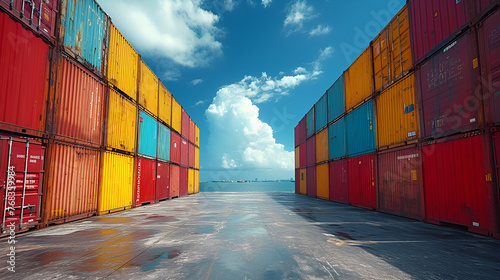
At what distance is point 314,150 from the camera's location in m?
28.8

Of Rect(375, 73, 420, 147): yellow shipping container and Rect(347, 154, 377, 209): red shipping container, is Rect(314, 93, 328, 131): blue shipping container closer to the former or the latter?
Rect(347, 154, 377, 209): red shipping container

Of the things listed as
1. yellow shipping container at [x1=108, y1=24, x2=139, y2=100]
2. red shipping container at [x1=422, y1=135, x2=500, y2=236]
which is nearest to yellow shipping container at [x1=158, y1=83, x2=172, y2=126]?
yellow shipping container at [x1=108, y1=24, x2=139, y2=100]

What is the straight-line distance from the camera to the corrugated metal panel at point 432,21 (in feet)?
32.1

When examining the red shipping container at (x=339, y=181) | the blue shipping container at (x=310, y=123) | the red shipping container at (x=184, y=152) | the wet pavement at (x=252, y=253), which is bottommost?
the wet pavement at (x=252, y=253)

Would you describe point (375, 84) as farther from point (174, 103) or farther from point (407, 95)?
point (174, 103)

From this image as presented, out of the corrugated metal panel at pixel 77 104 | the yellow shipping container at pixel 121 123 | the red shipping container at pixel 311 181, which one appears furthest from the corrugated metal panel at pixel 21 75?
the red shipping container at pixel 311 181

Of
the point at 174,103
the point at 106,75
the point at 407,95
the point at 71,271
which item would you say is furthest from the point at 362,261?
the point at 174,103

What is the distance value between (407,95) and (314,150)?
→ 16.3 meters

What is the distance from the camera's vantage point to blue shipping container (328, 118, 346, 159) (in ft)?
68.2

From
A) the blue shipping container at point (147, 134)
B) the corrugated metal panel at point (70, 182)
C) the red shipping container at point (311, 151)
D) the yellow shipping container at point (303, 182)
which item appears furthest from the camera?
the yellow shipping container at point (303, 182)

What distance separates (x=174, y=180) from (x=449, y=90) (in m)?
25.0

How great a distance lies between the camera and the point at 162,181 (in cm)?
2352

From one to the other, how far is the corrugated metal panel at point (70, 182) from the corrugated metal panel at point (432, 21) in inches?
650

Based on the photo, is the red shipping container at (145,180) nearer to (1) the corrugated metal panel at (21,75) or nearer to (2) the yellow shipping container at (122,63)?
(2) the yellow shipping container at (122,63)
